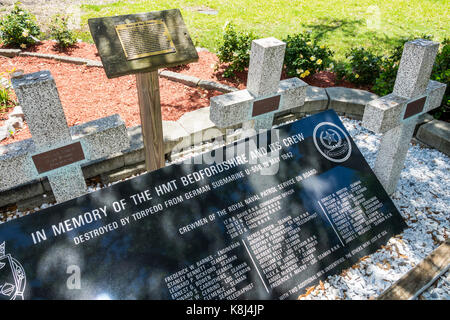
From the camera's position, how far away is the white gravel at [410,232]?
3.57 m

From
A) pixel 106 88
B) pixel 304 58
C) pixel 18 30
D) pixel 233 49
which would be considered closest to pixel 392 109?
pixel 304 58

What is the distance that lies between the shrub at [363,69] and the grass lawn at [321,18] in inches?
54.9

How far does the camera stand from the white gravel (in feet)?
11.7

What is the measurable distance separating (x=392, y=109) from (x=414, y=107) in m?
0.48

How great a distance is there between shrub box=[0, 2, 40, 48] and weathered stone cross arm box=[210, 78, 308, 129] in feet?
18.7

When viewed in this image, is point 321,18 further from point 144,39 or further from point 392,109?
point 144,39

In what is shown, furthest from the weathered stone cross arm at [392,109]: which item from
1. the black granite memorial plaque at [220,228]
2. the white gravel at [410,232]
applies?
the white gravel at [410,232]

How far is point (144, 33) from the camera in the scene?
3055 millimetres

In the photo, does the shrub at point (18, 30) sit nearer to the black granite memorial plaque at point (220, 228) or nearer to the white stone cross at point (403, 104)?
the black granite memorial plaque at point (220, 228)

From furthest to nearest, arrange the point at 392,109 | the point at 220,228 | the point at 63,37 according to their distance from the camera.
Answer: the point at 63,37, the point at 392,109, the point at 220,228

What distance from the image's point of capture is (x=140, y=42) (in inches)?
119

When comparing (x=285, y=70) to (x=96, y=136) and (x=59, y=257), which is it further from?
(x=59, y=257)

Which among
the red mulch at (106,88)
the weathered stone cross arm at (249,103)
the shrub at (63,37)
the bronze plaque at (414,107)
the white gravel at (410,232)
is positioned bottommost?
the white gravel at (410,232)

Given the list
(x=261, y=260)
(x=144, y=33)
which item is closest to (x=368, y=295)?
(x=261, y=260)
